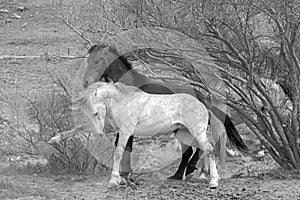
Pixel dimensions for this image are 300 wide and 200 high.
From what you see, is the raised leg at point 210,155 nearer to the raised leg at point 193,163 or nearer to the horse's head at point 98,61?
the raised leg at point 193,163

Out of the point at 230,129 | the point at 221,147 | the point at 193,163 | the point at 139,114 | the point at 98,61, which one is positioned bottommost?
the point at 193,163

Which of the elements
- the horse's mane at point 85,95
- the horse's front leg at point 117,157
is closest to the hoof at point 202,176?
the horse's front leg at point 117,157

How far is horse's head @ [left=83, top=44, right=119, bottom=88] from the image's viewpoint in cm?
740

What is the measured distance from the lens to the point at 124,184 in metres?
7.05

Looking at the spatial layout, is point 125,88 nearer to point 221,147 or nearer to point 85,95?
point 85,95

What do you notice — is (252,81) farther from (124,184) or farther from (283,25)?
(124,184)

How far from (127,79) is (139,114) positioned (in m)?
0.46

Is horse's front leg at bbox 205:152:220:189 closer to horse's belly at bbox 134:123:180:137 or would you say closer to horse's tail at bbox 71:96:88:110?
horse's belly at bbox 134:123:180:137

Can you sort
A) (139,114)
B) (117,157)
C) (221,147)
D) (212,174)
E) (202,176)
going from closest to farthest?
1. (117,157)
2. (139,114)
3. (212,174)
4. (202,176)
5. (221,147)

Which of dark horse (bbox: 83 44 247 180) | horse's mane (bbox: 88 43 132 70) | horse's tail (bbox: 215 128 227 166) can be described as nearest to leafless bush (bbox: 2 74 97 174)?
dark horse (bbox: 83 44 247 180)

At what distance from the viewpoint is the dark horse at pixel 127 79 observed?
24.0 ft

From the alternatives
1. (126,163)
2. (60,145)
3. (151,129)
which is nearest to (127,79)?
(151,129)

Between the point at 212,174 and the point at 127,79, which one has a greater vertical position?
the point at 127,79

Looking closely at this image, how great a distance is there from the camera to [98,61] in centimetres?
747
